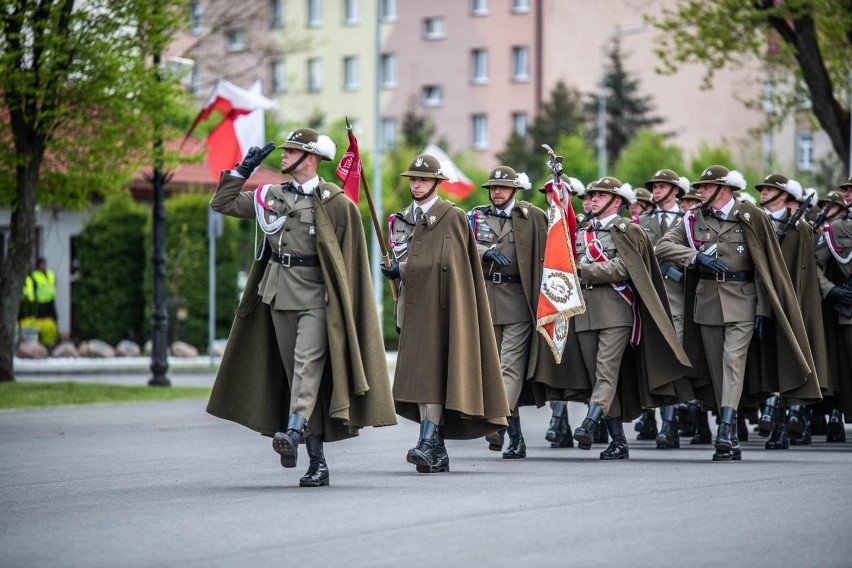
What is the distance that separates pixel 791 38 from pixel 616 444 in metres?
15.1

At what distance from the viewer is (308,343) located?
10.5 metres

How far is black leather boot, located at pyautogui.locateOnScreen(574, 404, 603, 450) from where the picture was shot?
12.4 m

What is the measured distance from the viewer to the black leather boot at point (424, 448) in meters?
11.3

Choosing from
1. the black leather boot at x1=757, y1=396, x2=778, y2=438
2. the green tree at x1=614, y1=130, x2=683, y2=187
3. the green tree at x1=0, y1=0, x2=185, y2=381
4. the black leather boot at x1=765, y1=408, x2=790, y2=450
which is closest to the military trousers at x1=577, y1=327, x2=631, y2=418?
the black leather boot at x1=757, y1=396, x2=778, y2=438

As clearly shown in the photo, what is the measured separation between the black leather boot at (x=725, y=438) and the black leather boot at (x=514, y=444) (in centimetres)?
153

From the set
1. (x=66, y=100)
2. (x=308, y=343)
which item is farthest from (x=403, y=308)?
(x=66, y=100)

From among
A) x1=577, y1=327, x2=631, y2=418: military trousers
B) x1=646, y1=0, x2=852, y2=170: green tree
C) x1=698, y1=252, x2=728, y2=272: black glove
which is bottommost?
x1=577, y1=327, x2=631, y2=418: military trousers

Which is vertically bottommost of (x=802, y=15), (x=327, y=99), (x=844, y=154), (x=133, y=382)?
(x=133, y=382)

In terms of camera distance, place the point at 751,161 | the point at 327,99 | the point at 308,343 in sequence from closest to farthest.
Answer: the point at 308,343 → the point at 751,161 → the point at 327,99

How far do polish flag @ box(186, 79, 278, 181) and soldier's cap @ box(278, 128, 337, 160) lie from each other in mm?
15771

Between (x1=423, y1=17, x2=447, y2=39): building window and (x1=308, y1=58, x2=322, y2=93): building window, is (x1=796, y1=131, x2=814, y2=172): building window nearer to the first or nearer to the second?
(x1=423, y1=17, x2=447, y2=39): building window

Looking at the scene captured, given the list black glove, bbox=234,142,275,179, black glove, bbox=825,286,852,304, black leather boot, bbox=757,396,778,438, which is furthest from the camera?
black glove, bbox=825,286,852,304

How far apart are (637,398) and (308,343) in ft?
12.6

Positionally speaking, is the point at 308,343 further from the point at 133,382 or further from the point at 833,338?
the point at 133,382
